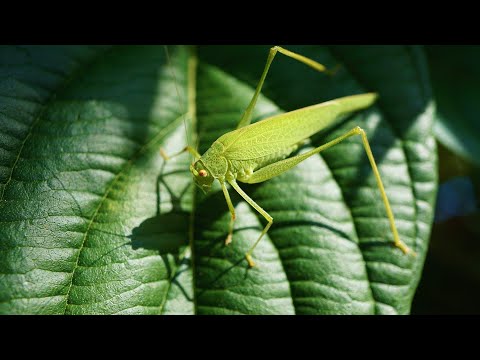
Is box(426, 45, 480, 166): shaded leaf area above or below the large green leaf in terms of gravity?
above

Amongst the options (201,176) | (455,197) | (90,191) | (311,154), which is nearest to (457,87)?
(455,197)

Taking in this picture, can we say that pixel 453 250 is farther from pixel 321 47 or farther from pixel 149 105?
pixel 149 105

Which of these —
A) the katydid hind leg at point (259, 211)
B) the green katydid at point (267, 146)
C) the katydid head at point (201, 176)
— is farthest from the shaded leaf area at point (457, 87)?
the katydid head at point (201, 176)

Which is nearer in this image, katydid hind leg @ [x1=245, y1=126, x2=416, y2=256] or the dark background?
katydid hind leg @ [x1=245, y1=126, x2=416, y2=256]

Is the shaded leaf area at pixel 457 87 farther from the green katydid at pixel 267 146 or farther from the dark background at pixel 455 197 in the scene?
the green katydid at pixel 267 146

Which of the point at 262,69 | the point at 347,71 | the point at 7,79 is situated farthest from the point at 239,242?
the point at 7,79

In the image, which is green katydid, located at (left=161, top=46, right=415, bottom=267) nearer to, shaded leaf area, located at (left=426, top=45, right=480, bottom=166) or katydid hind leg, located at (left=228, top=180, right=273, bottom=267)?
katydid hind leg, located at (left=228, top=180, right=273, bottom=267)

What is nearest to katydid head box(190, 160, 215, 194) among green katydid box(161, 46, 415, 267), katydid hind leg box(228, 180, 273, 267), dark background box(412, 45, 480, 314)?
green katydid box(161, 46, 415, 267)
